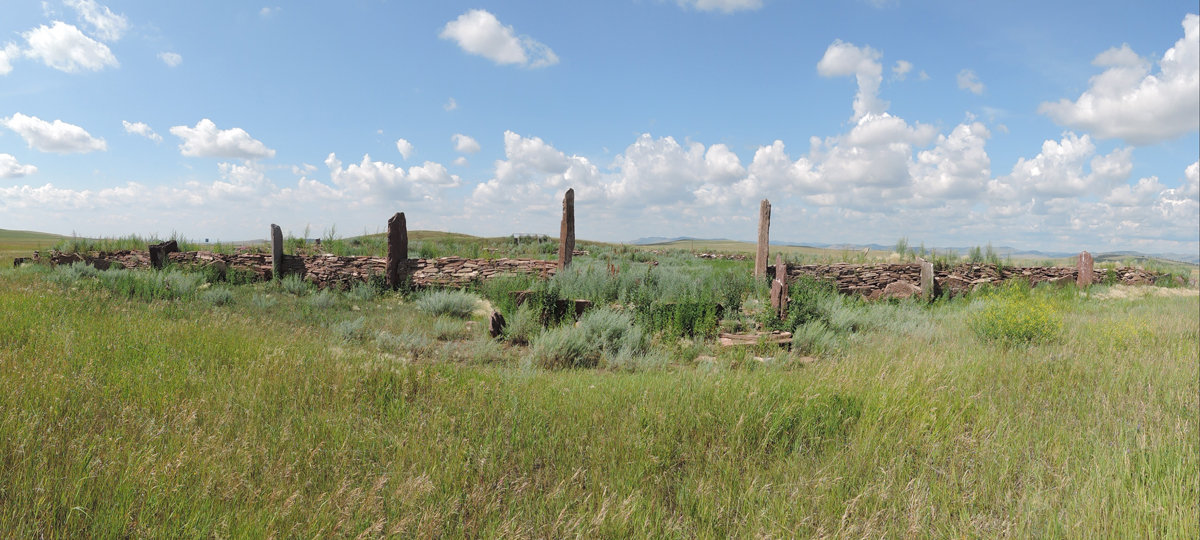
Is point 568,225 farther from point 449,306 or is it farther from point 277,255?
point 277,255

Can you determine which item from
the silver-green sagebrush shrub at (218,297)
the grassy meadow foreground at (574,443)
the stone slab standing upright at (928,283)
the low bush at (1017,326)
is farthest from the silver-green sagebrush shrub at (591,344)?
the stone slab standing upright at (928,283)

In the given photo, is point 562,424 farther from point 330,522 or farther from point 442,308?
point 442,308

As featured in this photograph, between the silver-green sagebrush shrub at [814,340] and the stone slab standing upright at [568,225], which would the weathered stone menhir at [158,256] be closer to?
the stone slab standing upright at [568,225]

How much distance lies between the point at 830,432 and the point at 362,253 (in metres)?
16.7

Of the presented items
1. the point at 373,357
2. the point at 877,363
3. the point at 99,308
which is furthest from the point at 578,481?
the point at 99,308

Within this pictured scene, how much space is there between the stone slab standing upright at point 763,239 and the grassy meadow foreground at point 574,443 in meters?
6.36

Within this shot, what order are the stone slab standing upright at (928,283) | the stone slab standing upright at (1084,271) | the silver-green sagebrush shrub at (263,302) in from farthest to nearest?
the stone slab standing upright at (1084,271)
the stone slab standing upright at (928,283)
the silver-green sagebrush shrub at (263,302)

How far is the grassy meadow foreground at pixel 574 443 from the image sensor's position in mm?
2545

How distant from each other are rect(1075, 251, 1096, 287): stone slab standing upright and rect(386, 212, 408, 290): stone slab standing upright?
21138 mm

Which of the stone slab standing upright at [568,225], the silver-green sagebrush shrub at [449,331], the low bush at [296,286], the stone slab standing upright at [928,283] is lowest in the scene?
the silver-green sagebrush shrub at [449,331]

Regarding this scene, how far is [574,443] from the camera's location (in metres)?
3.33

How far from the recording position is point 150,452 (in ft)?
9.30

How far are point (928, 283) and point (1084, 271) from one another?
887cm

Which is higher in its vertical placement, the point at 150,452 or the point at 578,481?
the point at 150,452
